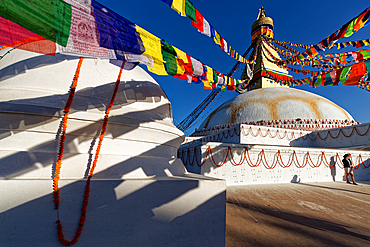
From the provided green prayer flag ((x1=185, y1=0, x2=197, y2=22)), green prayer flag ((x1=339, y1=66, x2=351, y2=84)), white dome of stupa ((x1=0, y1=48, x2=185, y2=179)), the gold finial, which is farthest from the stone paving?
the gold finial

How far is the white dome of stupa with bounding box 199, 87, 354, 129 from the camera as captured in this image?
16.6 metres

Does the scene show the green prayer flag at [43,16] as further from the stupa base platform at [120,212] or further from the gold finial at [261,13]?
the gold finial at [261,13]

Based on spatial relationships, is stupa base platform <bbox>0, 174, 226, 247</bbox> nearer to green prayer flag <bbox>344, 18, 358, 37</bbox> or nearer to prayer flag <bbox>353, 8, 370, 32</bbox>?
prayer flag <bbox>353, 8, 370, 32</bbox>

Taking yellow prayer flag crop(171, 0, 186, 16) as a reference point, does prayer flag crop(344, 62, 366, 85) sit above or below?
below

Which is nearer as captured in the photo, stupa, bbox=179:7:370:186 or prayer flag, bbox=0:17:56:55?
prayer flag, bbox=0:17:56:55

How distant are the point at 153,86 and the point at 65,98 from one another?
1.48 meters

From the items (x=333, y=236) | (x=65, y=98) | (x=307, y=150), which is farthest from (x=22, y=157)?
(x=307, y=150)

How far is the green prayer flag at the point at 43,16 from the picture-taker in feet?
4.99

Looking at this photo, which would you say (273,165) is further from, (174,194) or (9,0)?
(9,0)

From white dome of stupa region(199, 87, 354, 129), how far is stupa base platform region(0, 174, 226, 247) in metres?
16.3

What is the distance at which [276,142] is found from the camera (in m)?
12.7

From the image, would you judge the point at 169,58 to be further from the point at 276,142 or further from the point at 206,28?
the point at 276,142

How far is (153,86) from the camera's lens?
11.0ft

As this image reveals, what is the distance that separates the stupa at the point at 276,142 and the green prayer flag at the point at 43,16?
18.9ft
